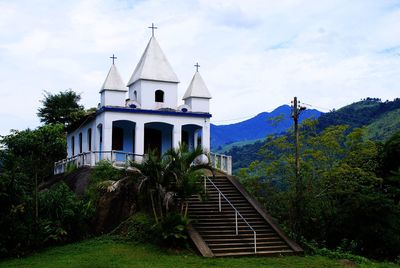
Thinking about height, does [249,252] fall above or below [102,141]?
below

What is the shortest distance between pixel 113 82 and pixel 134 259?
13169 millimetres

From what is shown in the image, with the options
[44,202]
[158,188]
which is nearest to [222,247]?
[158,188]

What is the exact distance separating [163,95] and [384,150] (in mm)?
12017

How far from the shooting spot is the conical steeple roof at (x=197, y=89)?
29.1m

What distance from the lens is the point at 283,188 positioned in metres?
27.4

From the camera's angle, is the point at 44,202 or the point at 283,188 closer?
the point at 44,202

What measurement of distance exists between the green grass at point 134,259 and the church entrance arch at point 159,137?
11.4 metres

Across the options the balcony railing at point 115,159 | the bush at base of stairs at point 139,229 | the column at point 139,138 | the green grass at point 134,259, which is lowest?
the green grass at point 134,259

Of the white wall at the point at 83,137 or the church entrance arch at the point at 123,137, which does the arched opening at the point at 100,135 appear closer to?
the white wall at the point at 83,137

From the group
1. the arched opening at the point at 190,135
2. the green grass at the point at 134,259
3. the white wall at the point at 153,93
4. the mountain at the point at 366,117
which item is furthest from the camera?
the mountain at the point at 366,117

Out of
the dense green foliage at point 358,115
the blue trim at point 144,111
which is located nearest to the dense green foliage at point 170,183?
the blue trim at point 144,111

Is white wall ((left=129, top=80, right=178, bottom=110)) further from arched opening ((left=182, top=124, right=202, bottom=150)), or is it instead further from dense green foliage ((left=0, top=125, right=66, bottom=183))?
dense green foliage ((left=0, top=125, right=66, bottom=183))

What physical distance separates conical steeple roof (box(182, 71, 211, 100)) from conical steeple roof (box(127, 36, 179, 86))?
2.92ft

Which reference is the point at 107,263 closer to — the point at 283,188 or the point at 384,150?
the point at 283,188
